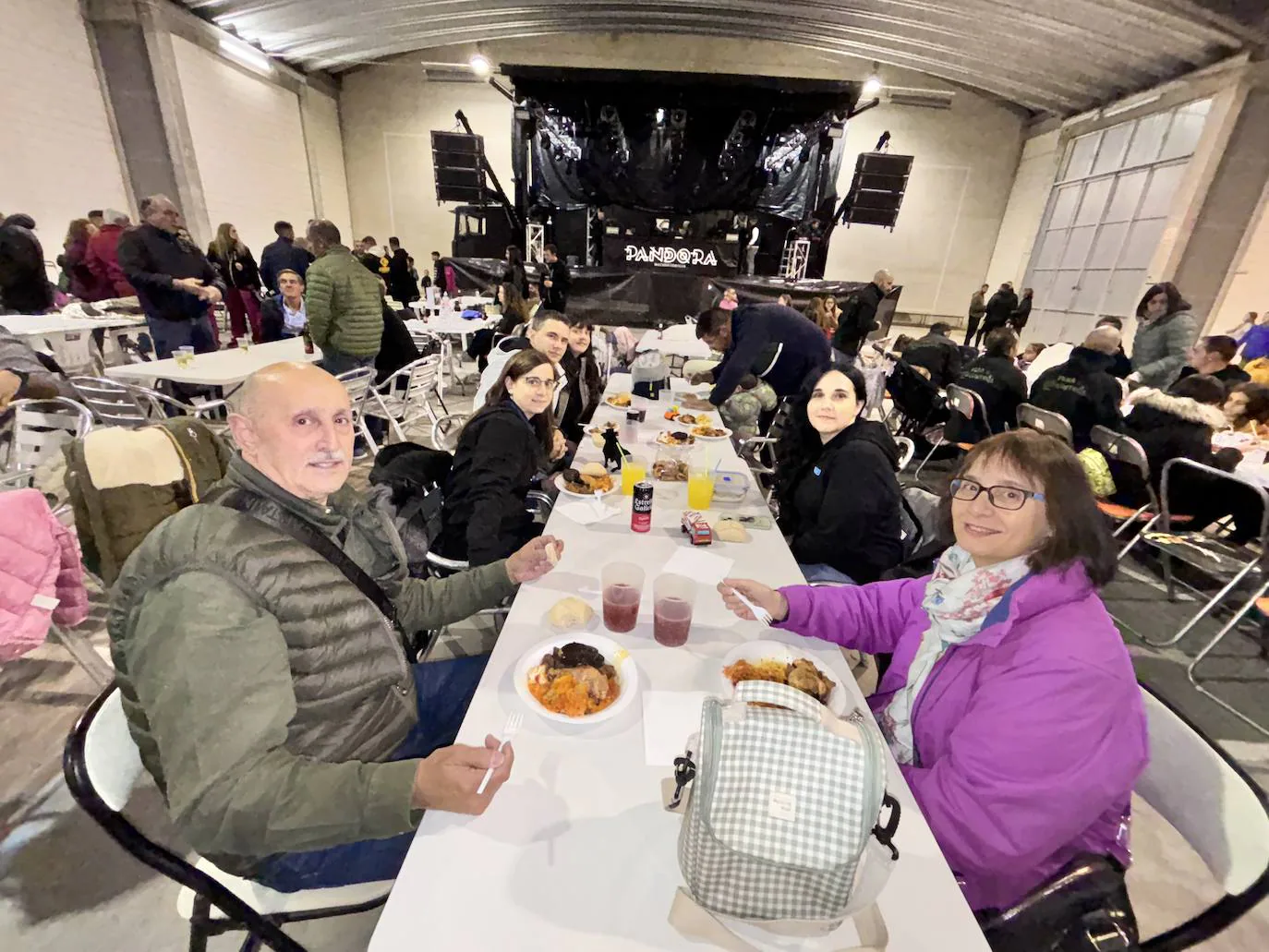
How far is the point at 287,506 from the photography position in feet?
3.66

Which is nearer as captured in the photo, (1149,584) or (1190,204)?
(1149,584)

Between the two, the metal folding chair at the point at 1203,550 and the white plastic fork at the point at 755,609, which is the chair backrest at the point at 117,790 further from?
the metal folding chair at the point at 1203,550

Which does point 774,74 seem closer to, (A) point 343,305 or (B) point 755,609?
(A) point 343,305

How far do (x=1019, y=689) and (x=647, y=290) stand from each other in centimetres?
1035

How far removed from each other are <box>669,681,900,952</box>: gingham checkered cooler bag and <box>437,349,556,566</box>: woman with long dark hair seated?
4.19 feet

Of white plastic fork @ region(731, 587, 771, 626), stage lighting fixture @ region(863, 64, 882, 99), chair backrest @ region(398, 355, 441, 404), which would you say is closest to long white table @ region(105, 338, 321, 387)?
chair backrest @ region(398, 355, 441, 404)

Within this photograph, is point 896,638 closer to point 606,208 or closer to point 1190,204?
point 1190,204

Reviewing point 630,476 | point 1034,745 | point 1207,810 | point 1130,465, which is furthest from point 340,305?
point 1130,465

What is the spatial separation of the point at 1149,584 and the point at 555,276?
8705mm

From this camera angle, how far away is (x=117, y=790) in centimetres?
98

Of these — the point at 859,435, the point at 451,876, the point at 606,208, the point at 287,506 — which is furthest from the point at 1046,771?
the point at 606,208

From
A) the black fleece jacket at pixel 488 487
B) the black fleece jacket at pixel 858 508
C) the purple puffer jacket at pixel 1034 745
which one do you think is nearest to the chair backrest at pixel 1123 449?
the black fleece jacket at pixel 858 508

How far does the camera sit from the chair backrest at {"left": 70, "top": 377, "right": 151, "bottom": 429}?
3.44m

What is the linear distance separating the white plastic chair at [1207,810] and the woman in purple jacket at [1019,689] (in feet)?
0.36
